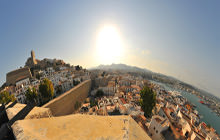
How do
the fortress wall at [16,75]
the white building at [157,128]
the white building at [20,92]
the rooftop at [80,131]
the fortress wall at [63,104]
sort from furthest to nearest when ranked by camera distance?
the fortress wall at [16,75]
the white building at [20,92]
the fortress wall at [63,104]
the white building at [157,128]
the rooftop at [80,131]

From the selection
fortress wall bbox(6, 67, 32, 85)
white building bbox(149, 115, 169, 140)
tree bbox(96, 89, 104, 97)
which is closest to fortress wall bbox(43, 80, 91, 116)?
tree bbox(96, 89, 104, 97)

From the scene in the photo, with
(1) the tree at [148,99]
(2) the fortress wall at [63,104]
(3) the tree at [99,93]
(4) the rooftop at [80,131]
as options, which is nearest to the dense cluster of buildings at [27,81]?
(2) the fortress wall at [63,104]

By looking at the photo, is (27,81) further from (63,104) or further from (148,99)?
(148,99)

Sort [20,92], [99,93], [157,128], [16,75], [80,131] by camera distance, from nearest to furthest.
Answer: [80,131], [157,128], [20,92], [16,75], [99,93]

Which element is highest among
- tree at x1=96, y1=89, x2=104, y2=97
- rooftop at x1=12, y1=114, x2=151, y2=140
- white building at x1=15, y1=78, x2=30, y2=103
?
rooftop at x1=12, y1=114, x2=151, y2=140

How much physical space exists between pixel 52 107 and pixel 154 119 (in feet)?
54.1

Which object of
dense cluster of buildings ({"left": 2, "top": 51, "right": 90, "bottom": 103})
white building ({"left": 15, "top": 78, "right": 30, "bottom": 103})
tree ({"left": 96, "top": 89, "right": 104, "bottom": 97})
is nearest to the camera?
white building ({"left": 15, "top": 78, "right": 30, "bottom": 103})

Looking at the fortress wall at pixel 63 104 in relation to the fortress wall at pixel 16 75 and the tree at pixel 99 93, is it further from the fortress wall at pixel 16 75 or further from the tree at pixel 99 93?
the fortress wall at pixel 16 75

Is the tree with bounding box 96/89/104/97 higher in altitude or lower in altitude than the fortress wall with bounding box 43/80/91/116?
lower

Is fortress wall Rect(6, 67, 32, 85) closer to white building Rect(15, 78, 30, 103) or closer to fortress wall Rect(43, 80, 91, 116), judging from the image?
white building Rect(15, 78, 30, 103)

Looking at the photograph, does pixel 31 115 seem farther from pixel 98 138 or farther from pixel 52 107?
pixel 52 107

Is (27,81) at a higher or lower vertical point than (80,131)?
lower

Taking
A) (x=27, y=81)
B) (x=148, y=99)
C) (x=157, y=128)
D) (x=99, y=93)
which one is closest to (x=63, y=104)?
(x=27, y=81)

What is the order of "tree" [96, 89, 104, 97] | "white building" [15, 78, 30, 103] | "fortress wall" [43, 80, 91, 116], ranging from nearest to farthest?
"fortress wall" [43, 80, 91, 116] < "white building" [15, 78, 30, 103] < "tree" [96, 89, 104, 97]
